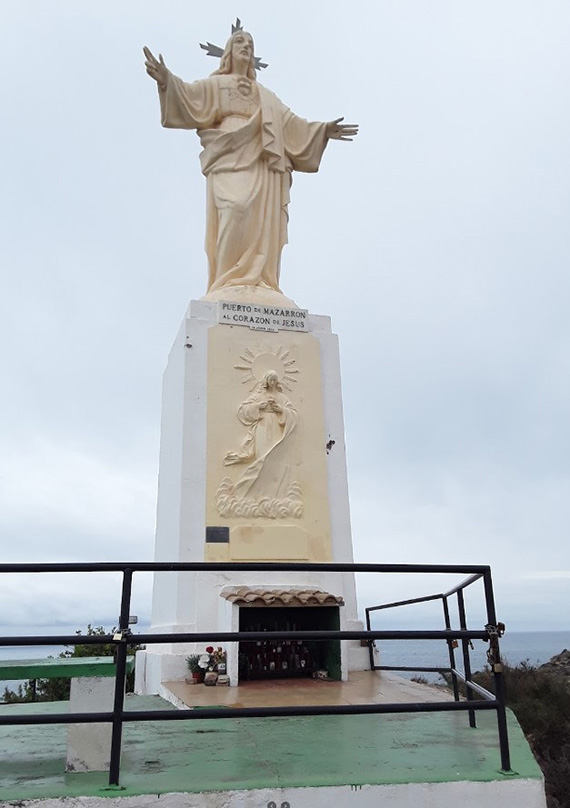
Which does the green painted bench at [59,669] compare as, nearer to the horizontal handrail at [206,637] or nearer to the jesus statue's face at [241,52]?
the horizontal handrail at [206,637]

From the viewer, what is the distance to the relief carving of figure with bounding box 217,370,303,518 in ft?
25.6

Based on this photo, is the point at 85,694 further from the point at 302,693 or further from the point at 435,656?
the point at 435,656

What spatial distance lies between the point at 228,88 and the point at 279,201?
5.92ft

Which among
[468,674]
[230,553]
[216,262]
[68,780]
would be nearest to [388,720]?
[468,674]

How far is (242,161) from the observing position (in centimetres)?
976

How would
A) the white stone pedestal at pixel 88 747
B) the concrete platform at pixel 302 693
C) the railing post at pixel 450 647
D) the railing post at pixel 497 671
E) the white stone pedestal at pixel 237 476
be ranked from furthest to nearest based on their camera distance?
1. the white stone pedestal at pixel 237 476
2. the concrete platform at pixel 302 693
3. the railing post at pixel 450 647
4. the white stone pedestal at pixel 88 747
5. the railing post at pixel 497 671

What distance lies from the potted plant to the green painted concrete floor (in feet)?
7.55

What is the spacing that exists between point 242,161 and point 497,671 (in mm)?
8358

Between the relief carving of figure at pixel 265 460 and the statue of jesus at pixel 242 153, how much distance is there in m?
1.75

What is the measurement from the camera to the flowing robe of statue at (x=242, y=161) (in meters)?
9.52

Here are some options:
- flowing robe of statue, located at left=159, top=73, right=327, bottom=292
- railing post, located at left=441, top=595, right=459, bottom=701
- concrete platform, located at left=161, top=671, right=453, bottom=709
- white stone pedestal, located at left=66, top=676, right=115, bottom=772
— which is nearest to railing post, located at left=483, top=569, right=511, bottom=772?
railing post, located at left=441, top=595, right=459, bottom=701

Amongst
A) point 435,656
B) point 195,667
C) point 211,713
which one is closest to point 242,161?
point 195,667

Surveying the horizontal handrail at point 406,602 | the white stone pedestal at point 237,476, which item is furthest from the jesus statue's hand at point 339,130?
the horizontal handrail at point 406,602

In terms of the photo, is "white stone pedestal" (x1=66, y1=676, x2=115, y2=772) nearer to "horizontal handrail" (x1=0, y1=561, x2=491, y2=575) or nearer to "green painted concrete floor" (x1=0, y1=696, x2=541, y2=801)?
"green painted concrete floor" (x1=0, y1=696, x2=541, y2=801)
